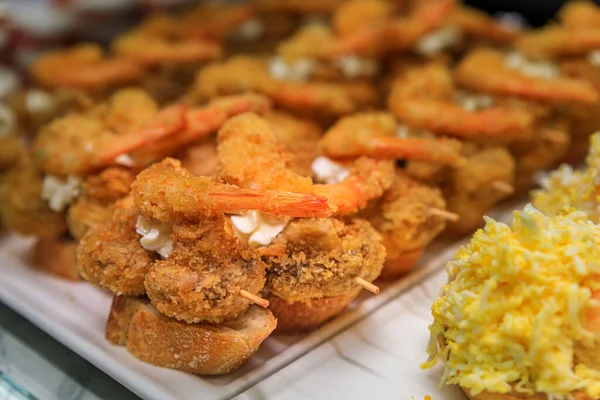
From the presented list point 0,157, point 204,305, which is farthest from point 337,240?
point 0,157

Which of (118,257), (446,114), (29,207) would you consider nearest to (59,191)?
(29,207)

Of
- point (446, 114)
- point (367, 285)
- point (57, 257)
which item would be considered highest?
point (446, 114)

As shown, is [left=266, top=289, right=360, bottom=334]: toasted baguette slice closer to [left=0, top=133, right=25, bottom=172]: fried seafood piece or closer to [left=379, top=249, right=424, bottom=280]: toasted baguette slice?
[left=379, top=249, right=424, bottom=280]: toasted baguette slice

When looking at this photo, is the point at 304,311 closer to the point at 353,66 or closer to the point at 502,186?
the point at 502,186

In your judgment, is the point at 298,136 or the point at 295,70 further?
the point at 295,70

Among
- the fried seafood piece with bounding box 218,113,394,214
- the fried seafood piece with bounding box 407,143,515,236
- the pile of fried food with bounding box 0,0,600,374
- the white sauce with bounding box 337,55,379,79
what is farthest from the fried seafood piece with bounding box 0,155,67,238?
the white sauce with bounding box 337,55,379,79

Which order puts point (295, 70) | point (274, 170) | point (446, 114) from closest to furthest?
point (274, 170) → point (446, 114) → point (295, 70)

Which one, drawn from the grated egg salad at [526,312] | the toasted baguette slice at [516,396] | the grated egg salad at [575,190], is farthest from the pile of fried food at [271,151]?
the toasted baguette slice at [516,396]
